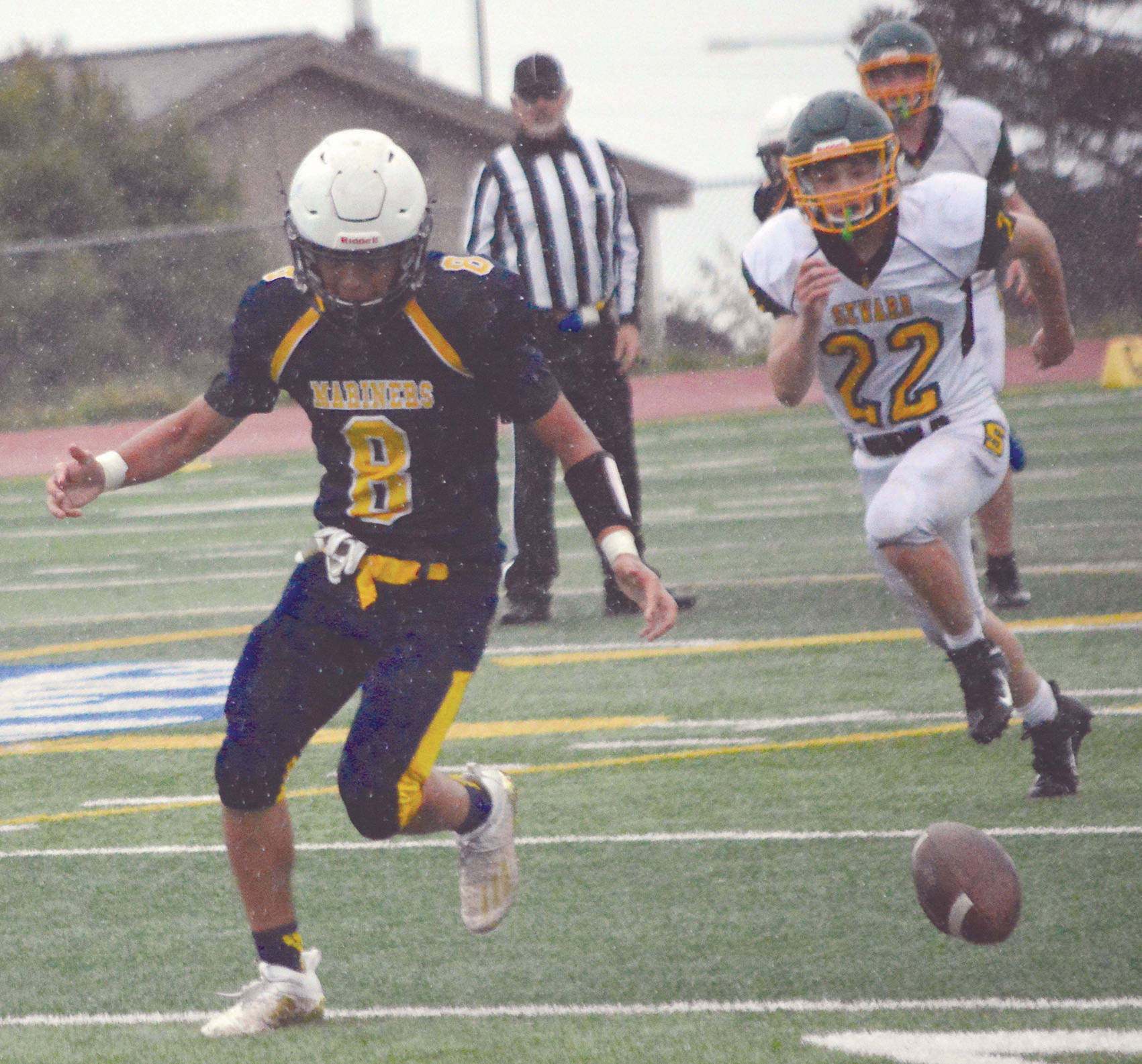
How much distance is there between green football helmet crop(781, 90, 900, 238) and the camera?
4656mm

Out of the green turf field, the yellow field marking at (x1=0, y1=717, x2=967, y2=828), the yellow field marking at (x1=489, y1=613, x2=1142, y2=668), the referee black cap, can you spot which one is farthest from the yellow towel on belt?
the referee black cap

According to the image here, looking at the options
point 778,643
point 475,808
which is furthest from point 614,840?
point 778,643

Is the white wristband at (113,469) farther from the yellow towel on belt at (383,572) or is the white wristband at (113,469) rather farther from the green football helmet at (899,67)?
the green football helmet at (899,67)

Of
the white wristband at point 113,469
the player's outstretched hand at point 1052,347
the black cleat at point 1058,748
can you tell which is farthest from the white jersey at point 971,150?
the white wristband at point 113,469

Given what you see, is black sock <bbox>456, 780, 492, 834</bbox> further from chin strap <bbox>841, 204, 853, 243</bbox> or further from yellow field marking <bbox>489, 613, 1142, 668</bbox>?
yellow field marking <bbox>489, 613, 1142, 668</bbox>

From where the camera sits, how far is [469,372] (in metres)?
3.77

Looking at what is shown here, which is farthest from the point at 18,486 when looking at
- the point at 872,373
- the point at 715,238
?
the point at 872,373

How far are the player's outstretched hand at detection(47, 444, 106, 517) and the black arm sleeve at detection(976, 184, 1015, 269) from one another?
6.91 ft

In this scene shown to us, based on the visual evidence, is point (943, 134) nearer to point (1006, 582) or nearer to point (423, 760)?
point (1006, 582)

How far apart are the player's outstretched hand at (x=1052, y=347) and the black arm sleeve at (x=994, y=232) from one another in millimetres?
454

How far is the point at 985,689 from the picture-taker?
4.60 meters

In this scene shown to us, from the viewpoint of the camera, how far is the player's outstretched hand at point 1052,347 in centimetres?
532

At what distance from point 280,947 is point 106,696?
3.53 m

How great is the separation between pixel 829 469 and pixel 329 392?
9842mm
